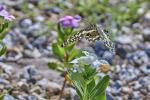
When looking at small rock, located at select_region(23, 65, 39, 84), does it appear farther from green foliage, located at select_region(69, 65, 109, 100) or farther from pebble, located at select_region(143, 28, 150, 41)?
pebble, located at select_region(143, 28, 150, 41)

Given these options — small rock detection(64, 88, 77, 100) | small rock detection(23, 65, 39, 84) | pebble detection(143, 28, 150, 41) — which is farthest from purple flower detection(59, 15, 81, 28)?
pebble detection(143, 28, 150, 41)

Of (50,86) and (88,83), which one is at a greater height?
(50,86)

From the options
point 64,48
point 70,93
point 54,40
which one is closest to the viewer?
point 64,48

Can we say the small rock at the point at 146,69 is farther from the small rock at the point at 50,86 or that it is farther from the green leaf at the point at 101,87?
the green leaf at the point at 101,87

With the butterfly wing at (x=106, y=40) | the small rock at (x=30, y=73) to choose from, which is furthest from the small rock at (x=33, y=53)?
the butterfly wing at (x=106, y=40)

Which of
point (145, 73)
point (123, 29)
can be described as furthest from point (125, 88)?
point (123, 29)

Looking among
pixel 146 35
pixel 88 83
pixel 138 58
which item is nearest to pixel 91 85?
pixel 88 83

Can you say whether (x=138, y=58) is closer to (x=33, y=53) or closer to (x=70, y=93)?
(x=33, y=53)

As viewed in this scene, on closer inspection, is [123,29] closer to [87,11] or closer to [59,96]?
[87,11]
